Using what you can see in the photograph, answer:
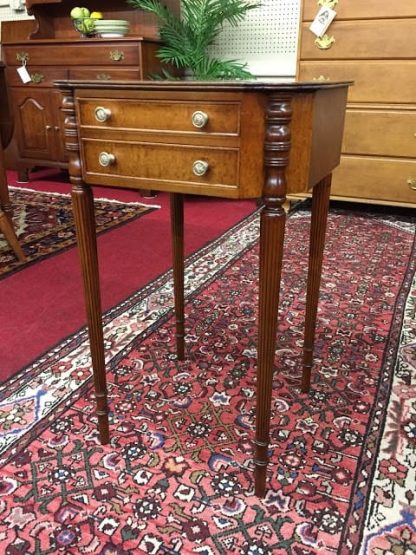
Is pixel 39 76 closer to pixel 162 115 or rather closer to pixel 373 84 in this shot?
pixel 373 84

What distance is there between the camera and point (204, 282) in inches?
101

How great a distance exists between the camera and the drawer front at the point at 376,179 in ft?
11.2

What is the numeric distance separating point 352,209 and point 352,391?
2486 millimetres

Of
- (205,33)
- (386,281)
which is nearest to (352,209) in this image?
(386,281)

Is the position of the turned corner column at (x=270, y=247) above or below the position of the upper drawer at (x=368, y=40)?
below

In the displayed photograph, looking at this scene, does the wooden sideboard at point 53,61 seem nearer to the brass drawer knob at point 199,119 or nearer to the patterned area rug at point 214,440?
the patterned area rug at point 214,440

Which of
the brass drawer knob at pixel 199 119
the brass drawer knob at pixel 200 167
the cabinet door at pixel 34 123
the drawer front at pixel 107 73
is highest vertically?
the drawer front at pixel 107 73

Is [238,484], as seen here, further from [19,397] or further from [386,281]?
[386,281]

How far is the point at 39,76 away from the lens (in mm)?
A: 4336

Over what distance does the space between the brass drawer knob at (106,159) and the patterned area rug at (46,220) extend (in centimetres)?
164

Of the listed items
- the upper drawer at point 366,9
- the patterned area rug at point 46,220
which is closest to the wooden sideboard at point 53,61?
the patterned area rug at point 46,220

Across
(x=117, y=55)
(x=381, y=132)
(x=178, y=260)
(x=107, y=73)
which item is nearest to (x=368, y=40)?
(x=381, y=132)

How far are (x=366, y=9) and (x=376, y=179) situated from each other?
109cm

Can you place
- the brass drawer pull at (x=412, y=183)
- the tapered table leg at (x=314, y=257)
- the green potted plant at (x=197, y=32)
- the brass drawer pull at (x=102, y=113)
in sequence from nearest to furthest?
the brass drawer pull at (x=102, y=113) → the tapered table leg at (x=314, y=257) → the brass drawer pull at (x=412, y=183) → the green potted plant at (x=197, y=32)
